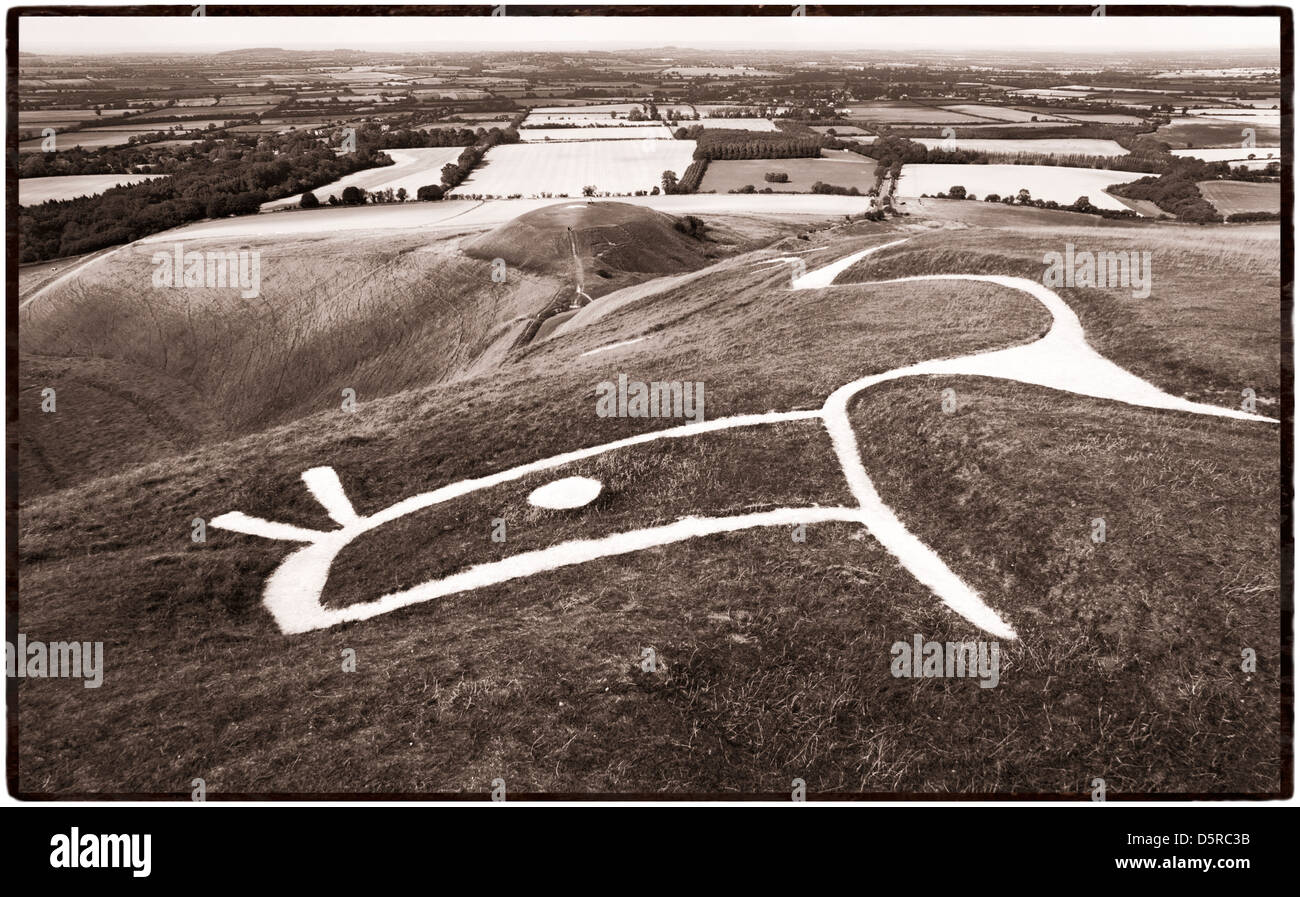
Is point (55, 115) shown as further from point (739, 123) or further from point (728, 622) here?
point (739, 123)

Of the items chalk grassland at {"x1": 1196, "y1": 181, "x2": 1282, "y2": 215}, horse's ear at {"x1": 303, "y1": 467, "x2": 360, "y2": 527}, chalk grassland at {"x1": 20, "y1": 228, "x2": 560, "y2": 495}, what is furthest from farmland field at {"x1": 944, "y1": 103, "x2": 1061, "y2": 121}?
horse's ear at {"x1": 303, "y1": 467, "x2": 360, "y2": 527}

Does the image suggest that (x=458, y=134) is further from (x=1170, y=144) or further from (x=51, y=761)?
(x=51, y=761)

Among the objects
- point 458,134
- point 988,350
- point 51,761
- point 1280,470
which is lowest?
point 51,761

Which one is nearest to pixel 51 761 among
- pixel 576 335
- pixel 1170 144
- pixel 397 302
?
pixel 576 335

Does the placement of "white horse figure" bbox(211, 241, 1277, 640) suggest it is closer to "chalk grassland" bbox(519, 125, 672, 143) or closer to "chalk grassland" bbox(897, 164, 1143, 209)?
"chalk grassland" bbox(897, 164, 1143, 209)

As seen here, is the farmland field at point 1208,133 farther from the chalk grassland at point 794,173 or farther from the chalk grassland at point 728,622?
the chalk grassland at point 794,173

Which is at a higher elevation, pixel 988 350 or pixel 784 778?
pixel 988 350
